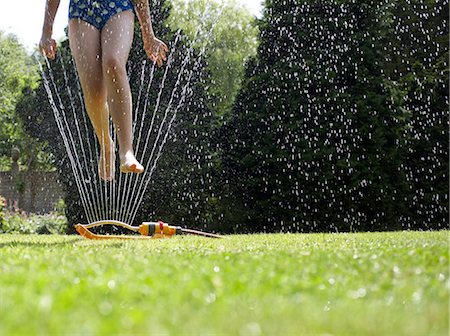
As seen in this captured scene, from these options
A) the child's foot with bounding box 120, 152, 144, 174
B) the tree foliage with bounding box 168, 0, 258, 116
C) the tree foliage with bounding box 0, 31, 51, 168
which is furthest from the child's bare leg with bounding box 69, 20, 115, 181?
the tree foliage with bounding box 0, 31, 51, 168

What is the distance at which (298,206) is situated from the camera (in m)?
9.11

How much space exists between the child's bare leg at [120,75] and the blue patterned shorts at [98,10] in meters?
0.04

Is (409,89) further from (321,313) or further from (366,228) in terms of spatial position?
(321,313)

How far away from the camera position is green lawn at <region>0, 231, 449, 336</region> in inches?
45.9

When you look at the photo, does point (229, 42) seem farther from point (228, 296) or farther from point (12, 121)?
point (228, 296)

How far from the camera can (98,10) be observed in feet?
12.6

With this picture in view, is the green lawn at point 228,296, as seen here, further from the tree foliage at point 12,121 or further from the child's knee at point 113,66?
the tree foliage at point 12,121

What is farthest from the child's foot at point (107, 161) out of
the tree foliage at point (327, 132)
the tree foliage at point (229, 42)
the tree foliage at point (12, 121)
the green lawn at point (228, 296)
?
the tree foliage at point (12, 121)

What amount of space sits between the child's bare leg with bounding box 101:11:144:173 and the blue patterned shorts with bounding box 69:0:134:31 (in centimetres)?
4

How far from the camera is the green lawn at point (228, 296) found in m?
1.17

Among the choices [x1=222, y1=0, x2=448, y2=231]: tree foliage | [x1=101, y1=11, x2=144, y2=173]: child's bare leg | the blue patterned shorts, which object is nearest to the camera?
[x1=101, y1=11, x2=144, y2=173]: child's bare leg

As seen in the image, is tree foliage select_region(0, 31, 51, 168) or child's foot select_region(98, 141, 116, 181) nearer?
child's foot select_region(98, 141, 116, 181)

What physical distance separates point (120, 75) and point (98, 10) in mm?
432

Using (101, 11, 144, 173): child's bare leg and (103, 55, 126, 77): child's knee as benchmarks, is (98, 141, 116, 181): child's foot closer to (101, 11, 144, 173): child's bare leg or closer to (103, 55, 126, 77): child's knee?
(101, 11, 144, 173): child's bare leg
